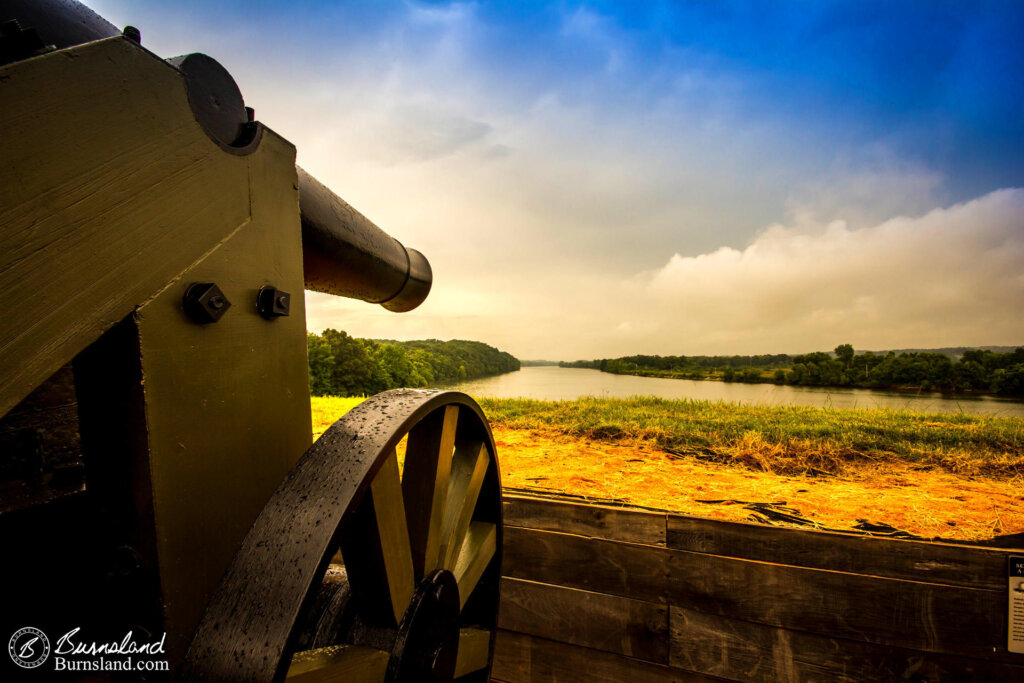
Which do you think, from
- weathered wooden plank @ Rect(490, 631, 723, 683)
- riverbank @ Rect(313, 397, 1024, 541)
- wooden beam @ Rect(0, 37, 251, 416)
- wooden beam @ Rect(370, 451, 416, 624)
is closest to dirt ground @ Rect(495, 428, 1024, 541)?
riverbank @ Rect(313, 397, 1024, 541)

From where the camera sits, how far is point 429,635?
1.43 metres

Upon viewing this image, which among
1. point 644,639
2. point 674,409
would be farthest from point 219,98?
point 674,409

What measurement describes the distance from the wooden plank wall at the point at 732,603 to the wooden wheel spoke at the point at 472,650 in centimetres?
103

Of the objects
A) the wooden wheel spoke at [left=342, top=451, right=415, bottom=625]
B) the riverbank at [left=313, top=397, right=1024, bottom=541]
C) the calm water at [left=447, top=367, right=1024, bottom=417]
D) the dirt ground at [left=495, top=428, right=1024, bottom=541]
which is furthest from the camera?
the calm water at [left=447, top=367, right=1024, bottom=417]

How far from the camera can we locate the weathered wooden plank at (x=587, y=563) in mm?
2697

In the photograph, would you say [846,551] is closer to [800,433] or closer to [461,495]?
[461,495]

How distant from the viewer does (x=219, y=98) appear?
997mm

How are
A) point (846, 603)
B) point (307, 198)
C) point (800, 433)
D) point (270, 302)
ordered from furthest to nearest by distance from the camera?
point (800, 433)
point (846, 603)
point (307, 198)
point (270, 302)

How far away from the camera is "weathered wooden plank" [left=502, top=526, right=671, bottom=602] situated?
2.70m

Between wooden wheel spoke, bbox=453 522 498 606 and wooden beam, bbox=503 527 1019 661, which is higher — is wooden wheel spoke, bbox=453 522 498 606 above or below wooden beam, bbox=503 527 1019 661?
above

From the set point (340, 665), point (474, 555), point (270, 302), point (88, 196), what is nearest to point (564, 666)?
point (474, 555)

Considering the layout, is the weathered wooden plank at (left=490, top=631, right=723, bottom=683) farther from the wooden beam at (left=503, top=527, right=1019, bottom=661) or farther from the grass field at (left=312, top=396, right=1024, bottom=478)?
the grass field at (left=312, top=396, right=1024, bottom=478)

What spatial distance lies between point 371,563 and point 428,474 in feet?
1.29

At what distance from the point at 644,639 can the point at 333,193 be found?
293 centimetres
